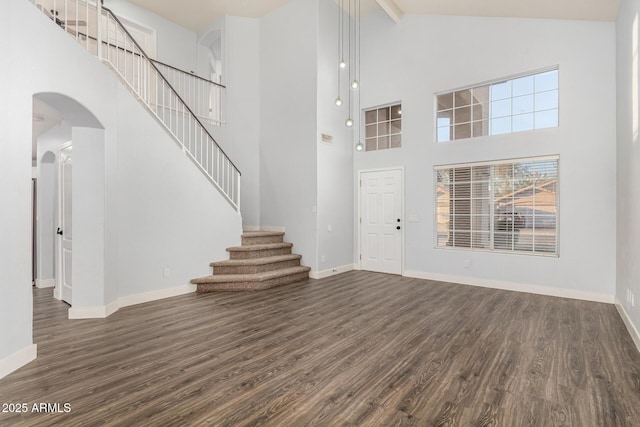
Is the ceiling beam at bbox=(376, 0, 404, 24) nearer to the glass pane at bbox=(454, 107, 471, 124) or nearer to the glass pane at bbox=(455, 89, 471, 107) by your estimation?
the glass pane at bbox=(455, 89, 471, 107)

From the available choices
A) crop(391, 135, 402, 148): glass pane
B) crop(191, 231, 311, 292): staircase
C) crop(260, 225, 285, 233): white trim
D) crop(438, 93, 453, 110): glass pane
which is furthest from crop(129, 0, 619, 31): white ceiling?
crop(191, 231, 311, 292): staircase

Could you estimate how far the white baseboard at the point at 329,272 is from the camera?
6340 millimetres

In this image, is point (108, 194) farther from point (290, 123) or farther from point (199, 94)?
point (199, 94)

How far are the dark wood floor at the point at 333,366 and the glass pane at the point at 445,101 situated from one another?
3681mm

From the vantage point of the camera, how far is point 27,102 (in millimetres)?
2799

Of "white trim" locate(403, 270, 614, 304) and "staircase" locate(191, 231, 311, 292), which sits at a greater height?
"staircase" locate(191, 231, 311, 292)

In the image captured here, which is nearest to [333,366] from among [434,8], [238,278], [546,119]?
[238,278]

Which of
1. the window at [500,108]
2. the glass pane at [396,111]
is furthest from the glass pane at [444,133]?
the glass pane at [396,111]

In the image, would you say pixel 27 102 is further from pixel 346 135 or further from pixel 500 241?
pixel 500 241

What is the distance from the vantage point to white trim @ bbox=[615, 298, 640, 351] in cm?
314

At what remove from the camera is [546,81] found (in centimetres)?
514

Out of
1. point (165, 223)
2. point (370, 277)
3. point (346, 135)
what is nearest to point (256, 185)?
point (346, 135)

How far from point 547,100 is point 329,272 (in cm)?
480

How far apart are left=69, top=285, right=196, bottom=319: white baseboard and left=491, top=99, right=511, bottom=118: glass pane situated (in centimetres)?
591
